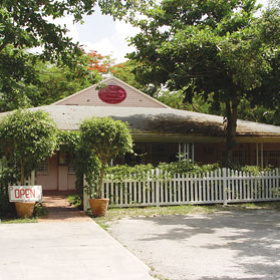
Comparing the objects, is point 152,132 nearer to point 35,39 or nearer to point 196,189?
point 196,189

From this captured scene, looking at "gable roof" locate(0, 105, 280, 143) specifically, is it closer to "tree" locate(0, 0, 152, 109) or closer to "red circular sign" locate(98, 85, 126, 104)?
"red circular sign" locate(98, 85, 126, 104)

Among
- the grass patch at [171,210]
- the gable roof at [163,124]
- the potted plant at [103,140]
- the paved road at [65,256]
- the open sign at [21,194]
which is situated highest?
the gable roof at [163,124]

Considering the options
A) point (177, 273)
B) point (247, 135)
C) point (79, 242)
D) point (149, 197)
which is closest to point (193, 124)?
point (247, 135)

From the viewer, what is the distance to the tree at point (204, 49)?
14.1 metres

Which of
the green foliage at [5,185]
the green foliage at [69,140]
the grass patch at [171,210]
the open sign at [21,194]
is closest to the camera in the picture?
the open sign at [21,194]

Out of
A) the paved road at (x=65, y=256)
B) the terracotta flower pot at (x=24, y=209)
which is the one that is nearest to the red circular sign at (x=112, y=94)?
the terracotta flower pot at (x=24, y=209)

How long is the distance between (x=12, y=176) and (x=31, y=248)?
4.77 meters

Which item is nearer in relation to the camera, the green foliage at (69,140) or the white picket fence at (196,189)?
the white picket fence at (196,189)

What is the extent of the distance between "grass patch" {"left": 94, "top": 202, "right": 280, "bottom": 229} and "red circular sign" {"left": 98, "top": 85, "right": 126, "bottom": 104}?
37.0 feet

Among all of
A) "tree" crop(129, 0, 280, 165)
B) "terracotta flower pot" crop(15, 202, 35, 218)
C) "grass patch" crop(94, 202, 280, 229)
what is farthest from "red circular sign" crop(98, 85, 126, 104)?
"terracotta flower pot" crop(15, 202, 35, 218)

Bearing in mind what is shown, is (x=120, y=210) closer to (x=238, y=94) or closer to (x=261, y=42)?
(x=261, y=42)

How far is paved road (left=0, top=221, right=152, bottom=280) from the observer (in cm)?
567

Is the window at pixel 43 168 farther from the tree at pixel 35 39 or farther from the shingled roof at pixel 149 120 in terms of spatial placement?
the tree at pixel 35 39

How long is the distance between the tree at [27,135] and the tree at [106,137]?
1.03 m
